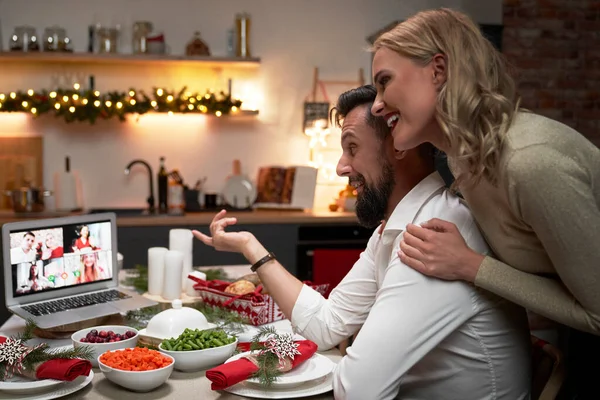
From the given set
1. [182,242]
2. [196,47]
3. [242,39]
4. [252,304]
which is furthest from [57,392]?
[242,39]

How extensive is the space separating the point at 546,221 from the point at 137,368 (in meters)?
0.98

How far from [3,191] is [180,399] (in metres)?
3.93

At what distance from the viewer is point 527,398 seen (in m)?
1.83

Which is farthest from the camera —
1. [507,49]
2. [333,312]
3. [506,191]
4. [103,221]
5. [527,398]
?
[507,49]

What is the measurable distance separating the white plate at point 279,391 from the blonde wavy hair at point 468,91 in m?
0.61

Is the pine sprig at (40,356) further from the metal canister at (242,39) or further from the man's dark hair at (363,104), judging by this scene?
the metal canister at (242,39)

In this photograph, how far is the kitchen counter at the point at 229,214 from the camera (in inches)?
188

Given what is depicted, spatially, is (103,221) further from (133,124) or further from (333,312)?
(133,124)

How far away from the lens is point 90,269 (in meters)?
2.49

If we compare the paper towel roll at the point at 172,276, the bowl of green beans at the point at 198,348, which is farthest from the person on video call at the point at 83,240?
the bowl of green beans at the point at 198,348

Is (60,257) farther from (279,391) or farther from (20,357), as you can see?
(279,391)

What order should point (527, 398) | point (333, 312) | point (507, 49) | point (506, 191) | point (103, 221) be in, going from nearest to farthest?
point (506, 191), point (527, 398), point (333, 312), point (103, 221), point (507, 49)

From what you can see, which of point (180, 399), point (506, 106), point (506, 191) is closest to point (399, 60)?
point (506, 106)


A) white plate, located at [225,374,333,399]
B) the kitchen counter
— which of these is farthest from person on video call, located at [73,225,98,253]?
the kitchen counter
